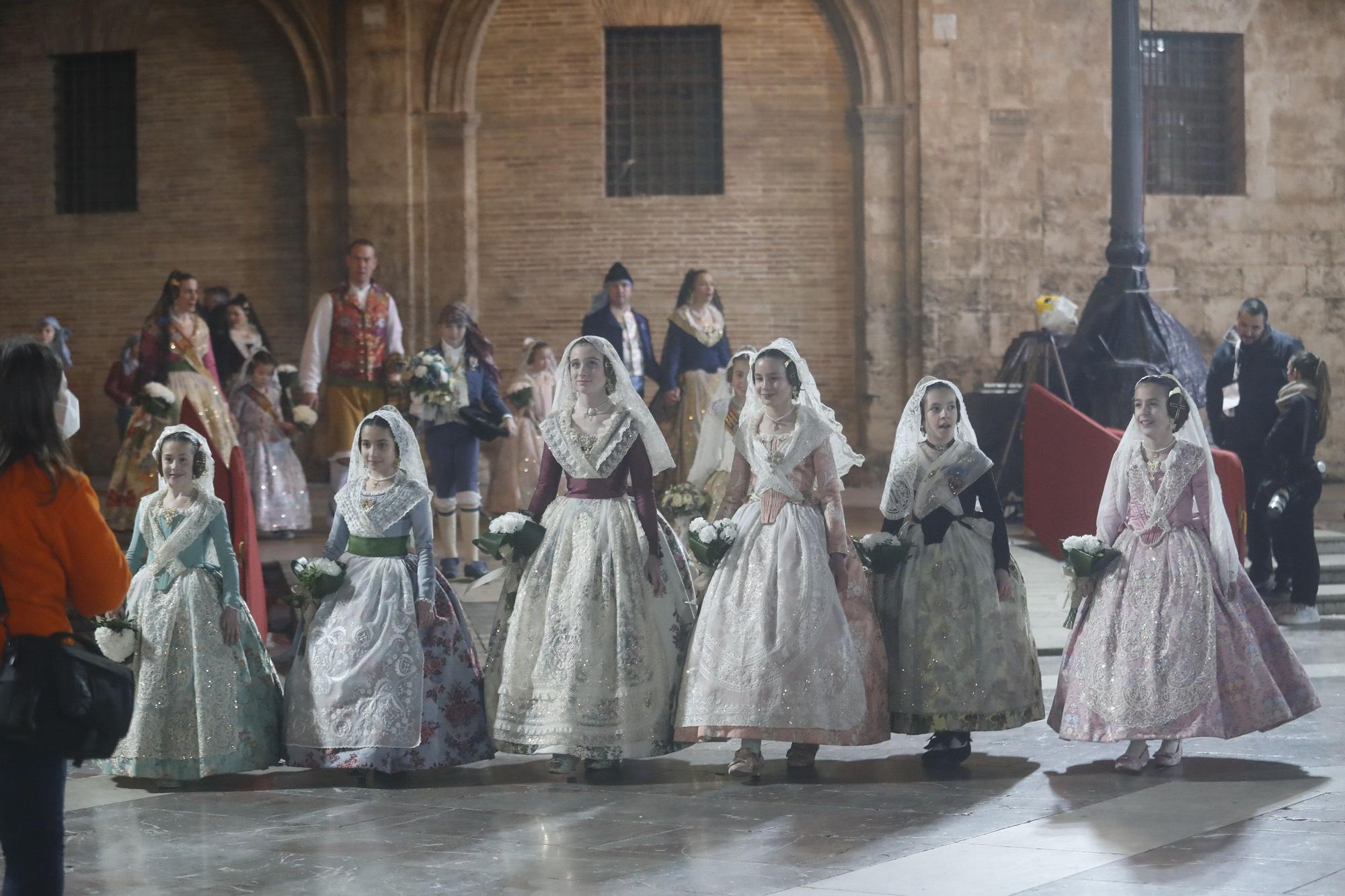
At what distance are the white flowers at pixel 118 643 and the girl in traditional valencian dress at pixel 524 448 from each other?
616 centimetres

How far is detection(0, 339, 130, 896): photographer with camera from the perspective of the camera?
4.07 m

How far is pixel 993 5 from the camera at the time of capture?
1666cm

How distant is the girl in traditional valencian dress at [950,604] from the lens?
683 centimetres

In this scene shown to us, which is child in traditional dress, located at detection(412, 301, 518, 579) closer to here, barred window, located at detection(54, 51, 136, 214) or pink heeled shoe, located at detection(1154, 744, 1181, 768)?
pink heeled shoe, located at detection(1154, 744, 1181, 768)

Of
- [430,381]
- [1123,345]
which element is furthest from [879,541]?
[1123,345]

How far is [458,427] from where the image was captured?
11359 millimetres


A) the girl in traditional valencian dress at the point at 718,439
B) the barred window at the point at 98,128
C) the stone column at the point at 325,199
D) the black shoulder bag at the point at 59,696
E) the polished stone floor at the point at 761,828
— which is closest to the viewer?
the black shoulder bag at the point at 59,696

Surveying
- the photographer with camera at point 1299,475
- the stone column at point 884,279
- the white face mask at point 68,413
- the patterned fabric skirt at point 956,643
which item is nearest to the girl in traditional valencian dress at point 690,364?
the photographer with camera at point 1299,475

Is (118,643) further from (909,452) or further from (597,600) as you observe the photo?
(909,452)

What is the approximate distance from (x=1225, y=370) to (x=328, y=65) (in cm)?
920

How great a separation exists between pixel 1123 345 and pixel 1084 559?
5.93 metres

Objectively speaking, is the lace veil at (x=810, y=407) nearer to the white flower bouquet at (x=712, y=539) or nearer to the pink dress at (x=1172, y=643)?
the white flower bouquet at (x=712, y=539)

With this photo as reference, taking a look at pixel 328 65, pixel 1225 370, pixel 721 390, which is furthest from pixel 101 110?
pixel 1225 370

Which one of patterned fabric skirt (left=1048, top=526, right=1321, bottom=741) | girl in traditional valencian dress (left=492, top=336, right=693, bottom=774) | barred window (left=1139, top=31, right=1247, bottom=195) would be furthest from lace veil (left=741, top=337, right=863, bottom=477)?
barred window (left=1139, top=31, right=1247, bottom=195)
